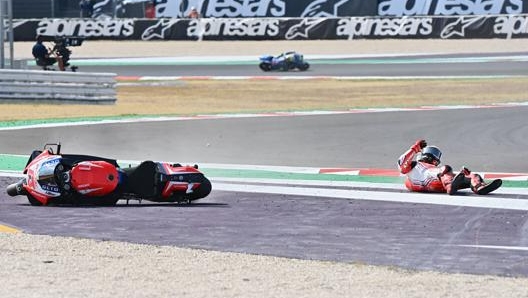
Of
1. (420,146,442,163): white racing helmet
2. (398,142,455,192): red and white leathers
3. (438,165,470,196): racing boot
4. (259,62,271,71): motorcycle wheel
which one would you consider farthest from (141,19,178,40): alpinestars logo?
(438,165,470,196): racing boot

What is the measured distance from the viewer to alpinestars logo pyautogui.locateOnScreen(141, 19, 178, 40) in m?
47.6

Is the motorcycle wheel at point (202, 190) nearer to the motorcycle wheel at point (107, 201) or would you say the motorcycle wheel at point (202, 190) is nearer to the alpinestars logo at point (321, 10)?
the motorcycle wheel at point (107, 201)

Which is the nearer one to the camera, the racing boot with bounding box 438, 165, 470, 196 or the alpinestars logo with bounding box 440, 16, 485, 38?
the racing boot with bounding box 438, 165, 470, 196

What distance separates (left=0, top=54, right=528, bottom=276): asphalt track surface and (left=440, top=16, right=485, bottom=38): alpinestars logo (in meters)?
27.7

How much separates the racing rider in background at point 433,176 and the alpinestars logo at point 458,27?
34.2 metres

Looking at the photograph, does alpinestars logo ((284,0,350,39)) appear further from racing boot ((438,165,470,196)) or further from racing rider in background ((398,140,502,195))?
racing boot ((438,165,470,196))

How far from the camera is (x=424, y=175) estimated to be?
11.6 m

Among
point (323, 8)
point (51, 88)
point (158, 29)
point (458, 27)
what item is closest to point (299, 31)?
point (323, 8)

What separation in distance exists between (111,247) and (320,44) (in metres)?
37.6

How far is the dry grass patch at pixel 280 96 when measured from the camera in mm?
23156

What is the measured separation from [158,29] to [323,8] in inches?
262

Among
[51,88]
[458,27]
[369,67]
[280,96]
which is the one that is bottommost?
[458,27]

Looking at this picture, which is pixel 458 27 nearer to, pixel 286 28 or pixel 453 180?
pixel 286 28

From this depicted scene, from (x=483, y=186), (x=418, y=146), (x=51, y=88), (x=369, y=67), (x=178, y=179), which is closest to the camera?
(x=178, y=179)
